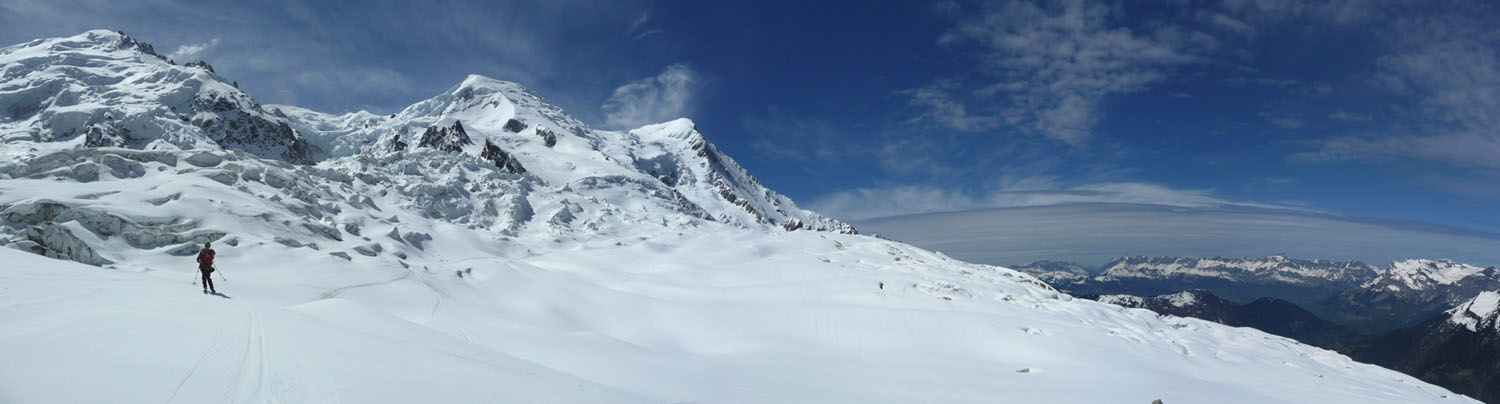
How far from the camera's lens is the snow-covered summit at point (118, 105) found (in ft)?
222

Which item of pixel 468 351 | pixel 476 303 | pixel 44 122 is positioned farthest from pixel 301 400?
pixel 44 122

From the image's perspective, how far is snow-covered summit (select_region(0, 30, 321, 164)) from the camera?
2660 inches

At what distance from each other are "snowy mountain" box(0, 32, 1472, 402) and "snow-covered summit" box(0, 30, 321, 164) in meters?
0.51

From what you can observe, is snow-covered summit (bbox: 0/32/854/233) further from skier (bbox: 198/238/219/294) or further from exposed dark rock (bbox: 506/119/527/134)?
skier (bbox: 198/238/219/294)

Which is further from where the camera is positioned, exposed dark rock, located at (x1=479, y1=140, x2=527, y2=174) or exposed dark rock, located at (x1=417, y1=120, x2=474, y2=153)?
exposed dark rock, located at (x1=417, y1=120, x2=474, y2=153)

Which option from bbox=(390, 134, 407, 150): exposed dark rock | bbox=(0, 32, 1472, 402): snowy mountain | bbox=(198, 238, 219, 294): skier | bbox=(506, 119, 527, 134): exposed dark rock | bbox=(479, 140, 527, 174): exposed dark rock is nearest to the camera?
bbox=(0, 32, 1472, 402): snowy mountain

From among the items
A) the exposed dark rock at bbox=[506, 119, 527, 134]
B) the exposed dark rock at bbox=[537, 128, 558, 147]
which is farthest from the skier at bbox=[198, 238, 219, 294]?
the exposed dark rock at bbox=[506, 119, 527, 134]

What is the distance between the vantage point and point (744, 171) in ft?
620

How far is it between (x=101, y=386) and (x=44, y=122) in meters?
105

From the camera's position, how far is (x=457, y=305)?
72.3ft

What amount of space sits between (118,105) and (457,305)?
8903 cm

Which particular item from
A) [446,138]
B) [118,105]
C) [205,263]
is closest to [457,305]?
[205,263]

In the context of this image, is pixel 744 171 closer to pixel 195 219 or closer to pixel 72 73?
pixel 72 73

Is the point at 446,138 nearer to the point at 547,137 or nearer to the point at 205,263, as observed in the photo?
the point at 547,137
